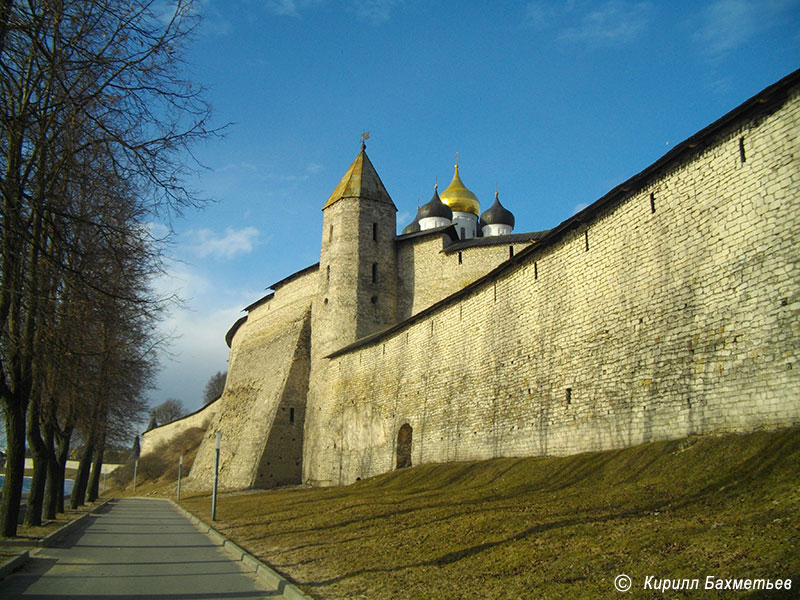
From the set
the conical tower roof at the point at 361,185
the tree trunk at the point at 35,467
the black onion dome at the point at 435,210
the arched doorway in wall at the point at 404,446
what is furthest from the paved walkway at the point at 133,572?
the black onion dome at the point at 435,210

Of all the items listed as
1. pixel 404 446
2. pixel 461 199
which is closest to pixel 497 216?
pixel 461 199

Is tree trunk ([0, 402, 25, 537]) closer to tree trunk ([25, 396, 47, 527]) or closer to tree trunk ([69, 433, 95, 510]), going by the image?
tree trunk ([25, 396, 47, 527])

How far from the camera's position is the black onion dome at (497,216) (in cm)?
5053

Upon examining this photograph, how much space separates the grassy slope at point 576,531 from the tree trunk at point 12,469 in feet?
12.9

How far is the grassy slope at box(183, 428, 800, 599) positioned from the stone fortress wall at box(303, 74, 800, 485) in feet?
2.78

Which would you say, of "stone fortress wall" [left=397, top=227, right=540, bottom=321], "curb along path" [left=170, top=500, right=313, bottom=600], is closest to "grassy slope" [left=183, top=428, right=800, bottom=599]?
"curb along path" [left=170, top=500, right=313, bottom=600]

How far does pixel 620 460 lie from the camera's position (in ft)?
37.6

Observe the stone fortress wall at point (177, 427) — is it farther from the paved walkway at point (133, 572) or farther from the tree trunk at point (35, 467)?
the paved walkway at point (133, 572)

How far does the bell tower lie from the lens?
32.8m

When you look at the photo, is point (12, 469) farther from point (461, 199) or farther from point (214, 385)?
point (214, 385)

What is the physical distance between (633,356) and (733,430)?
2.92m

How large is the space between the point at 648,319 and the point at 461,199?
4046 cm

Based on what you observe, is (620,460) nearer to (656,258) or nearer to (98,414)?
(656,258)

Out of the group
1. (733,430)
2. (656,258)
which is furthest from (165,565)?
(656,258)
